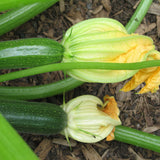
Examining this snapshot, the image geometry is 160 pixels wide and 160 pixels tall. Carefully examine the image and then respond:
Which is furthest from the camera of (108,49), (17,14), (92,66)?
(17,14)

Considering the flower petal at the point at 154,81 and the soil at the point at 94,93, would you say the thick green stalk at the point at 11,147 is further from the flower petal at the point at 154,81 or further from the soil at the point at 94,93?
the soil at the point at 94,93

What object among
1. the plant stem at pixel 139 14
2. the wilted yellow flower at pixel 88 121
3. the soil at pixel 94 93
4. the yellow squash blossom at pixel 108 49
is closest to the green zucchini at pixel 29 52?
the yellow squash blossom at pixel 108 49

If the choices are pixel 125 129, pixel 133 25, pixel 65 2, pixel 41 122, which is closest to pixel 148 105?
pixel 125 129

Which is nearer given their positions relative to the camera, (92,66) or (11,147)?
(11,147)

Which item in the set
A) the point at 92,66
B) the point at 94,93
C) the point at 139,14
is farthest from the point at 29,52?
the point at 139,14

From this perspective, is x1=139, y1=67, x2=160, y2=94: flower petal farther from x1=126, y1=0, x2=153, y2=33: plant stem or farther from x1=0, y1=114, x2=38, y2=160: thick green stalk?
x1=0, y1=114, x2=38, y2=160: thick green stalk

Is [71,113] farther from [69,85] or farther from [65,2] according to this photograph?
[65,2]

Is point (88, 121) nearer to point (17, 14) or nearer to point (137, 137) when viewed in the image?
point (137, 137)
